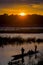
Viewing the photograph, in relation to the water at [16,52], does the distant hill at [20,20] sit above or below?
above

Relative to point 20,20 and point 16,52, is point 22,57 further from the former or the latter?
point 20,20

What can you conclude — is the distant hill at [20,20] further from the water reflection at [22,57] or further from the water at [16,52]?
the water reflection at [22,57]

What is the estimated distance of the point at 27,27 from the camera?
200 centimetres

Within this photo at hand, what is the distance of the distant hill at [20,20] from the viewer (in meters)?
1.96

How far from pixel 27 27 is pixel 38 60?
36 centimetres

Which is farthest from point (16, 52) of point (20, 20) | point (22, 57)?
point (20, 20)

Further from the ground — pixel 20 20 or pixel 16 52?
pixel 20 20

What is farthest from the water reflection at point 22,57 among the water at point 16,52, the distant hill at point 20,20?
the distant hill at point 20,20

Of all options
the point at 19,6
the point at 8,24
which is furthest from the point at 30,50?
the point at 19,6

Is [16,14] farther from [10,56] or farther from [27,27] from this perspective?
[10,56]

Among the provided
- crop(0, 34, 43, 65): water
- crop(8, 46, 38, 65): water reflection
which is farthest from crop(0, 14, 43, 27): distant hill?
crop(8, 46, 38, 65): water reflection

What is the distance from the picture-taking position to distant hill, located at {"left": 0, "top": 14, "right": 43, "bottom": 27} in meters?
1.96

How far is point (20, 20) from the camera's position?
77.3 inches

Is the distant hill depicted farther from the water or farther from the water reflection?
the water reflection
